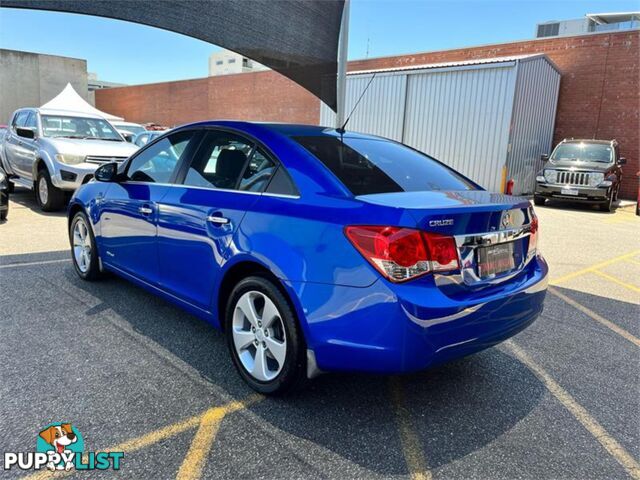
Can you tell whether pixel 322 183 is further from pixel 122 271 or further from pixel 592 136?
pixel 592 136

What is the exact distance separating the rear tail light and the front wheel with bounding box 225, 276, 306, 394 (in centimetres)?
59

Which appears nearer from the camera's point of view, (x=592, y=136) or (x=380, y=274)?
(x=380, y=274)

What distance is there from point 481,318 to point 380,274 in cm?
63

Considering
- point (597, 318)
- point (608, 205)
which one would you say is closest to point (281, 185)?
point (597, 318)

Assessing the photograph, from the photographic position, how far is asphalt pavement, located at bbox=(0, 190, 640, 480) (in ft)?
7.43

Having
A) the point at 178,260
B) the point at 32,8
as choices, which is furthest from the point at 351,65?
the point at 178,260

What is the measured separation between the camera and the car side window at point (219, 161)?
312cm

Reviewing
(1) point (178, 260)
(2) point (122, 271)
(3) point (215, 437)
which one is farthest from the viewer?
(2) point (122, 271)

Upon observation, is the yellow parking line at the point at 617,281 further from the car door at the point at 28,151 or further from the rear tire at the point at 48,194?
the car door at the point at 28,151

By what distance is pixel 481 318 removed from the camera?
8.02ft

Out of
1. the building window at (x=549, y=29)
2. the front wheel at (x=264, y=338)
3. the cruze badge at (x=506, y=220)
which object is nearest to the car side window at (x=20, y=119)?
the front wheel at (x=264, y=338)

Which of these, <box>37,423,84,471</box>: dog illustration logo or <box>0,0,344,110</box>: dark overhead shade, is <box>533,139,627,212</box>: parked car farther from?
<box>37,423,84,471</box>: dog illustration logo

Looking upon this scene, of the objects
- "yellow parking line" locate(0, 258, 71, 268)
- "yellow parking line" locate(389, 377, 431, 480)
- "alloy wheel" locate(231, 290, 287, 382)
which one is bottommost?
"yellow parking line" locate(389, 377, 431, 480)

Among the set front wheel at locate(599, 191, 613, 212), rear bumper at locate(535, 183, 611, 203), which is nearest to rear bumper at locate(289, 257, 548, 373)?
rear bumper at locate(535, 183, 611, 203)
